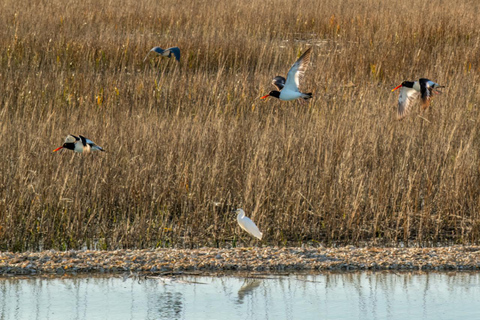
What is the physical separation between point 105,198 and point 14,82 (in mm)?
4260

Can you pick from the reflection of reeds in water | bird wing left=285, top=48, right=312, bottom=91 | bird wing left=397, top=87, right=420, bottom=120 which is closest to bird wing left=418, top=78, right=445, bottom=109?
bird wing left=397, top=87, right=420, bottom=120

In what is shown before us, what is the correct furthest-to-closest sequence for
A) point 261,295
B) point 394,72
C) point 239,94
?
1. point 394,72
2. point 239,94
3. point 261,295

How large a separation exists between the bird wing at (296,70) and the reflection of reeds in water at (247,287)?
125 inches

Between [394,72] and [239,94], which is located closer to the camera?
[239,94]

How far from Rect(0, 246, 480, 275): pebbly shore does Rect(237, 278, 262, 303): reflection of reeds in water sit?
0.24 meters

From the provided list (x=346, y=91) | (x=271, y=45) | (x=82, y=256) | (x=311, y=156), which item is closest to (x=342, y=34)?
(x=271, y=45)

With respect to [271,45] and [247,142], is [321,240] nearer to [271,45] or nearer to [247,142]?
[247,142]

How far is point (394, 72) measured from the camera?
1192cm

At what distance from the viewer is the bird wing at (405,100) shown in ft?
27.1

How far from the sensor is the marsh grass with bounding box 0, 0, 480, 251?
6531 mm

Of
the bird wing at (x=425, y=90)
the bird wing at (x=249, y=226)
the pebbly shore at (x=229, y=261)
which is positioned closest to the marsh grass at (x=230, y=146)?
the bird wing at (x=425, y=90)

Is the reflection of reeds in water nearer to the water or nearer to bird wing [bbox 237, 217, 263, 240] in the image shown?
the water

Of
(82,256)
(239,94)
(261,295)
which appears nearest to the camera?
(261,295)

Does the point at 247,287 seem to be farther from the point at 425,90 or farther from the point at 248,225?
the point at 425,90
